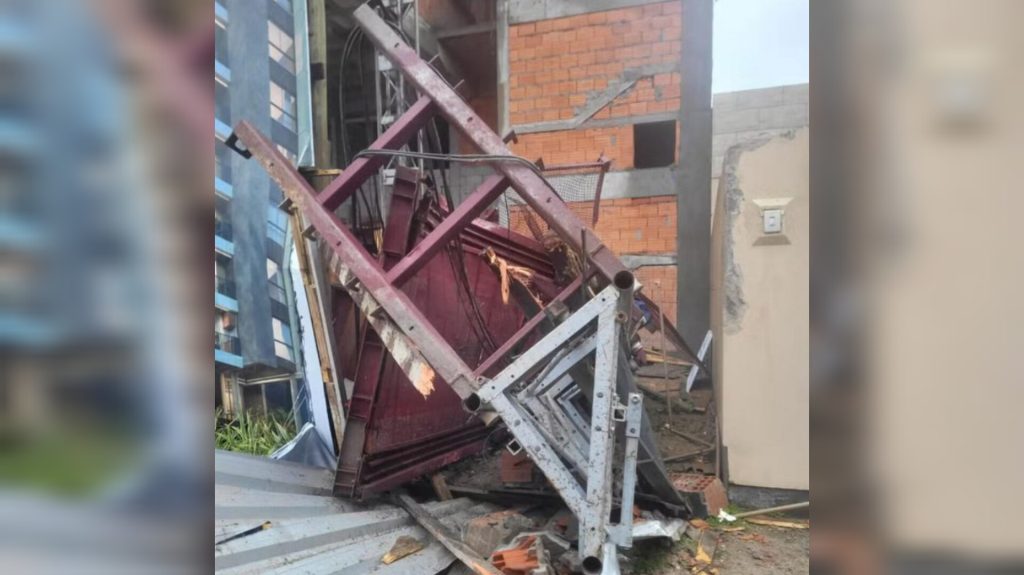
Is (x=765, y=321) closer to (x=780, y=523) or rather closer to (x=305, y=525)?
(x=780, y=523)

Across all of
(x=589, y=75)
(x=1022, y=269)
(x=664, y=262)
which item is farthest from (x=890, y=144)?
(x=589, y=75)

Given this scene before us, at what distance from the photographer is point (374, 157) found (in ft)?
10.5

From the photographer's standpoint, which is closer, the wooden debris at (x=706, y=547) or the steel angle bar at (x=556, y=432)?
the steel angle bar at (x=556, y=432)

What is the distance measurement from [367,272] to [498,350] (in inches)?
34.0

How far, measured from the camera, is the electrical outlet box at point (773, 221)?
3.35 meters

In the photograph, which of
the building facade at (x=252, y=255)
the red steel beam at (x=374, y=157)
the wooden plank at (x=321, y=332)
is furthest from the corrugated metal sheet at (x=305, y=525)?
the red steel beam at (x=374, y=157)

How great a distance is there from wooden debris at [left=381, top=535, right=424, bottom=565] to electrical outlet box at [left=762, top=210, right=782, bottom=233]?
9.47 feet

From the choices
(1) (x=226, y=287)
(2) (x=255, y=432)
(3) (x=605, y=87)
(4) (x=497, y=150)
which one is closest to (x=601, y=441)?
(4) (x=497, y=150)

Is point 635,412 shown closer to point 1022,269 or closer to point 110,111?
point 1022,269

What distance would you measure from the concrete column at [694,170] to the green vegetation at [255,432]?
411 centimetres

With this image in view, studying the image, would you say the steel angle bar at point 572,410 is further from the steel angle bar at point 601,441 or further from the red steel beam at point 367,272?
the red steel beam at point 367,272

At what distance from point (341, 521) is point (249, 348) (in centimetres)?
229

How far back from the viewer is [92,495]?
60cm

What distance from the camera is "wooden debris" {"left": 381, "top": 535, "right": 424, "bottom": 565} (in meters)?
2.78
